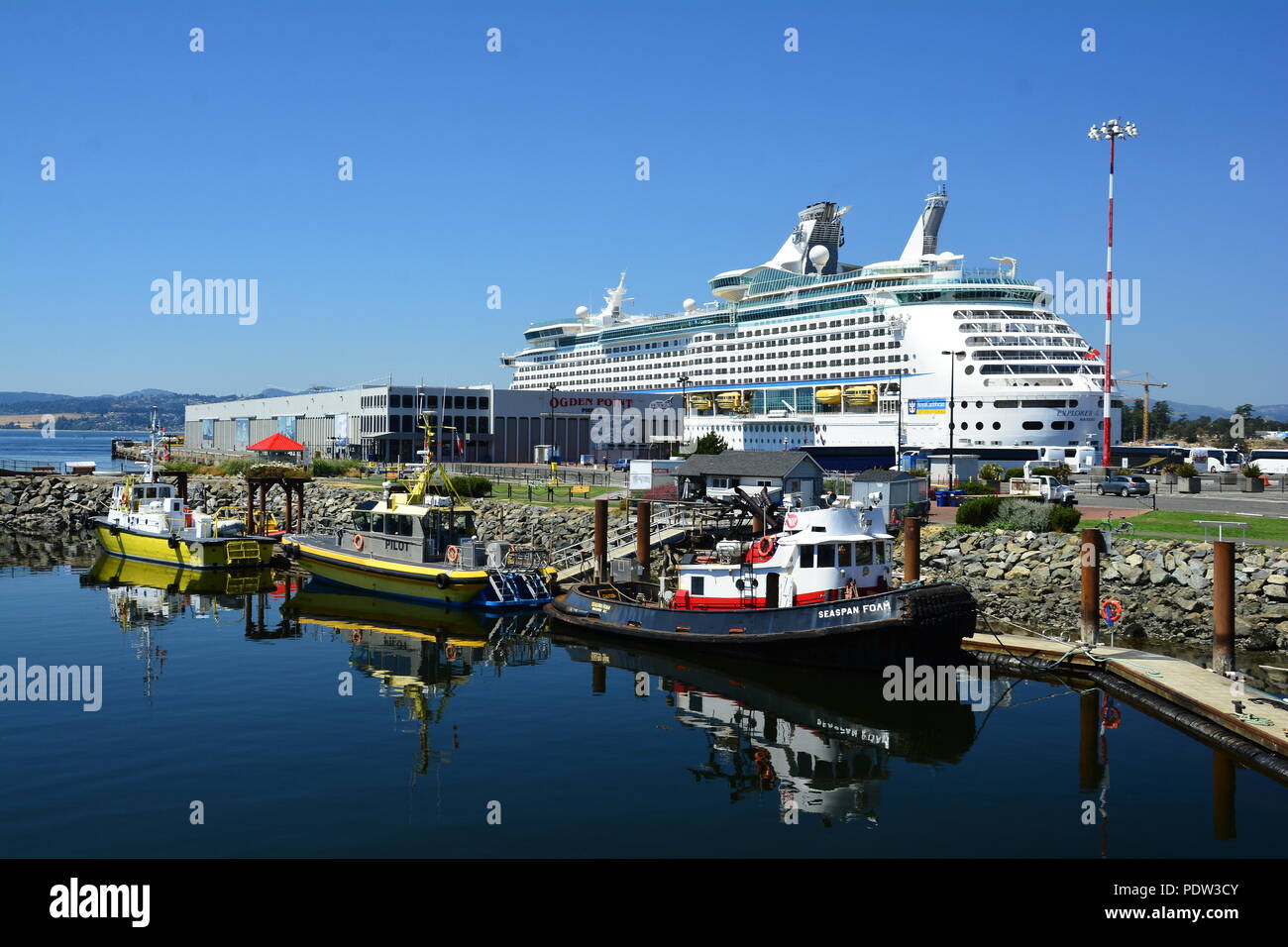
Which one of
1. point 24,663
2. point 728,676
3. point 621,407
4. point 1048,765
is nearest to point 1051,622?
point 728,676

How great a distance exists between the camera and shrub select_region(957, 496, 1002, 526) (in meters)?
37.3

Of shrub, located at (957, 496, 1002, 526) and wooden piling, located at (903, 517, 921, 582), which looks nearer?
wooden piling, located at (903, 517, 921, 582)

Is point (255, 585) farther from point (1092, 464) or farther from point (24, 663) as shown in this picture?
point (1092, 464)

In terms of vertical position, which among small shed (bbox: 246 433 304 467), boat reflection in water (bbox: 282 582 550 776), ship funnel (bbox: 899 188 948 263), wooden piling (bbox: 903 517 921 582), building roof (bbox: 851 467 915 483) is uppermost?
ship funnel (bbox: 899 188 948 263)

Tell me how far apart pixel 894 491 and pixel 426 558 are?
61.6 feet

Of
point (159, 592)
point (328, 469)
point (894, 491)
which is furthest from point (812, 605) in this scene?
point (328, 469)

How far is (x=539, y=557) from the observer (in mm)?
37094

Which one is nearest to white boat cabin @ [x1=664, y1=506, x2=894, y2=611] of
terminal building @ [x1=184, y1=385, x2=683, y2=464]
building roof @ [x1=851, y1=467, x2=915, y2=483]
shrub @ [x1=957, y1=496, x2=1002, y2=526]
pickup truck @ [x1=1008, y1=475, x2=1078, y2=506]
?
shrub @ [x1=957, y1=496, x2=1002, y2=526]

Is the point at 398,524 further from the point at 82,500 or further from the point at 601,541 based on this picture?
the point at 82,500

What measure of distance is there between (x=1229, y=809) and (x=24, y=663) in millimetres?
26288

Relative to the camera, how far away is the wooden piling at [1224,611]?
73.6 feet

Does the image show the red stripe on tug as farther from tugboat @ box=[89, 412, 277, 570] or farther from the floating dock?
tugboat @ box=[89, 412, 277, 570]

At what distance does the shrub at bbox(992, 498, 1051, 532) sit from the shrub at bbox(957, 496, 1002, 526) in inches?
11.1

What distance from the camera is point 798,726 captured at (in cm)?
2080
